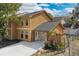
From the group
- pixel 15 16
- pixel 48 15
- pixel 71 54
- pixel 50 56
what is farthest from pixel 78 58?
pixel 15 16

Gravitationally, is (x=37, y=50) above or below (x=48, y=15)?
below

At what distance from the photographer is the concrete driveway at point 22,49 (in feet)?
16.1

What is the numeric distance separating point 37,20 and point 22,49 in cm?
54

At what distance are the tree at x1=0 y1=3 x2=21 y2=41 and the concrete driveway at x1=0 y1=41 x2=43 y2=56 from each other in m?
0.25

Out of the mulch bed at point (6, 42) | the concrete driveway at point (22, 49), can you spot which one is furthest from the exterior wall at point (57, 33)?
the mulch bed at point (6, 42)

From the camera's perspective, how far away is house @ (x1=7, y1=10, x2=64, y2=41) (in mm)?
4914

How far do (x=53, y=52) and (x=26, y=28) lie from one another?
0.60 m

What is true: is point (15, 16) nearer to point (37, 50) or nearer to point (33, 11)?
point (33, 11)

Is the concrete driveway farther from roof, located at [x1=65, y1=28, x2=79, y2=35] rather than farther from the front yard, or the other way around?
roof, located at [x1=65, y1=28, x2=79, y2=35]

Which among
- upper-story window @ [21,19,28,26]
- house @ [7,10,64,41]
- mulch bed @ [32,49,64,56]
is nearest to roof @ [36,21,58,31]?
house @ [7,10,64,41]

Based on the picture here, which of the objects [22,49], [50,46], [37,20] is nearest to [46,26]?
[37,20]

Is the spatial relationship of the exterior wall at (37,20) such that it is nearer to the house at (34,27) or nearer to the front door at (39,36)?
the house at (34,27)

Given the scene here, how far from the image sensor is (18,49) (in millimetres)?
4941

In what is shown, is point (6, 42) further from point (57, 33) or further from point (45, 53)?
point (57, 33)
